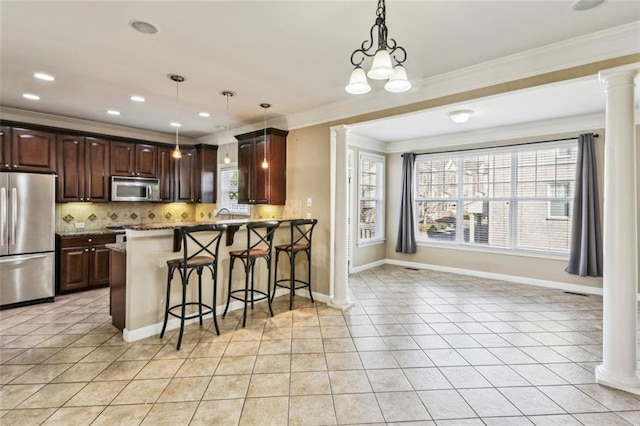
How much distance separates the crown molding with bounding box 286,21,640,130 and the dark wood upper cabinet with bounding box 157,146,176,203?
11.9 feet

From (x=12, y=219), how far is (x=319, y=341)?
13.8 ft

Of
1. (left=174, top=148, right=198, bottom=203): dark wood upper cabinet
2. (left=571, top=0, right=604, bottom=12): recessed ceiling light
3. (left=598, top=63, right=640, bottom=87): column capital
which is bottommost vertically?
(left=174, top=148, right=198, bottom=203): dark wood upper cabinet

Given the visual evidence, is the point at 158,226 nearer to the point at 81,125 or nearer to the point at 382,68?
the point at 382,68

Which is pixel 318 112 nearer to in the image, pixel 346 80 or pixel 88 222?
pixel 346 80

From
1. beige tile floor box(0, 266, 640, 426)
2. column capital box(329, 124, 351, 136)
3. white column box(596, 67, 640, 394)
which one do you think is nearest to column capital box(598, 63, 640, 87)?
white column box(596, 67, 640, 394)

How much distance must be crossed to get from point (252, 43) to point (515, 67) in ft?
7.83

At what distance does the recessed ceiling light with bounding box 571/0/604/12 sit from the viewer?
2.08m

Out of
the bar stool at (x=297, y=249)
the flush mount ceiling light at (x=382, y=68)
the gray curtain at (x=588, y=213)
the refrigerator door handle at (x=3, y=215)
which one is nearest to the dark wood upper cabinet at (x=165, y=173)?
the refrigerator door handle at (x=3, y=215)

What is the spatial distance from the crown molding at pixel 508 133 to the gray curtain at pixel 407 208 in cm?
29

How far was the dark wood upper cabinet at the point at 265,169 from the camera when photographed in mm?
4820

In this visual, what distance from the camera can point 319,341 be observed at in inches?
126

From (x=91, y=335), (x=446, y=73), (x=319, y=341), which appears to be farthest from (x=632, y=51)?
(x=91, y=335)

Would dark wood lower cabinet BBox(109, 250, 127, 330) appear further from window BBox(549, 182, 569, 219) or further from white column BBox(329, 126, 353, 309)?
window BBox(549, 182, 569, 219)

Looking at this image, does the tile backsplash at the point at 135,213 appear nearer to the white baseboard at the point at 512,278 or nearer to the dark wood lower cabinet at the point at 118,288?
the dark wood lower cabinet at the point at 118,288
